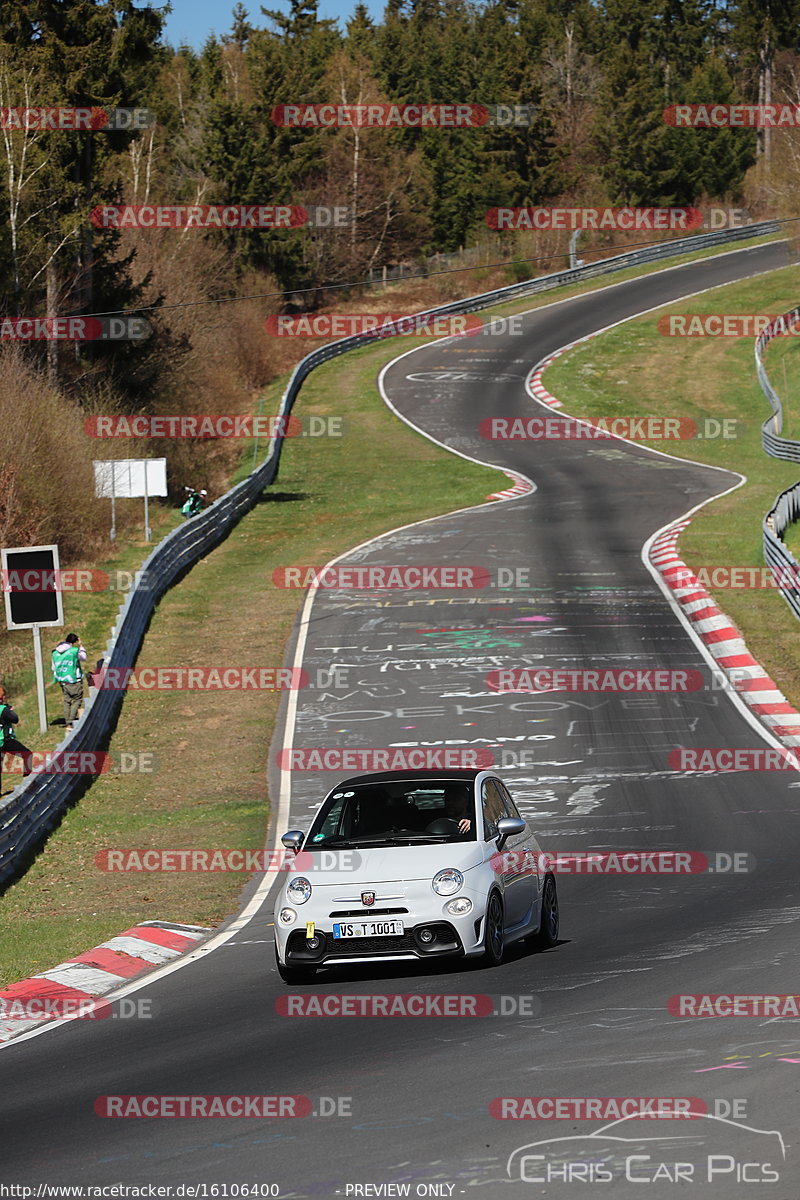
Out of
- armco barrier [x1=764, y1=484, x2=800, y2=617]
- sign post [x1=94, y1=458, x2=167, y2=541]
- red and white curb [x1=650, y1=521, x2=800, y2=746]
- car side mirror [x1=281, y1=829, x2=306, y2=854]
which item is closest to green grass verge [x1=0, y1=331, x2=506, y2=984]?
sign post [x1=94, y1=458, x2=167, y2=541]

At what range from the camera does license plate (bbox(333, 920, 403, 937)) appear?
11141mm

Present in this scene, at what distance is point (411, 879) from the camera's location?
37.0 ft

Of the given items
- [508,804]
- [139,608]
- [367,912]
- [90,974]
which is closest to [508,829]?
[508,804]

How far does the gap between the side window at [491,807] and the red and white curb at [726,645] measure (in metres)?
10.9

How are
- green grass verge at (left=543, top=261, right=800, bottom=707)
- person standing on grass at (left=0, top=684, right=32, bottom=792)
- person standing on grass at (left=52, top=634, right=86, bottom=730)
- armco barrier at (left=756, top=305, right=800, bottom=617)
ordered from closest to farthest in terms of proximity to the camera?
person standing on grass at (left=0, top=684, right=32, bottom=792) → person standing on grass at (left=52, top=634, right=86, bottom=730) → armco barrier at (left=756, top=305, right=800, bottom=617) → green grass verge at (left=543, top=261, right=800, bottom=707)

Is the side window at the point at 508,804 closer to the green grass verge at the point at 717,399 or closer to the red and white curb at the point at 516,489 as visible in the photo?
the green grass verge at the point at 717,399

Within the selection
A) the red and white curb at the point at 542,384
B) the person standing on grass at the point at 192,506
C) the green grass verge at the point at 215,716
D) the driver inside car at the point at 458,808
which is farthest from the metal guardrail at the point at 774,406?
the driver inside car at the point at 458,808

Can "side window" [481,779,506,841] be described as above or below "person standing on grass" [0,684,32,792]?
above

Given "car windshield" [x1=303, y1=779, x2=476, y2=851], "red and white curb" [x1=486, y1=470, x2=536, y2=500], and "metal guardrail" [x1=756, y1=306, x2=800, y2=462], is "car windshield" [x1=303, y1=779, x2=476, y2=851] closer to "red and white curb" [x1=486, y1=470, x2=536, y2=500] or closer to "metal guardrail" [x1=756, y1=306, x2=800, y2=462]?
"red and white curb" [x1=486, y1=470, x2=536, y2=500]

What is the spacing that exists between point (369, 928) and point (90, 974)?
3.24m

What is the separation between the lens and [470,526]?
41.9 metres

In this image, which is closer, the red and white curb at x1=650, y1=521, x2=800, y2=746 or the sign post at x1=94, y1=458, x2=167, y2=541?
the red and white curb at x1=650, y1=521, x2=800, y2=746

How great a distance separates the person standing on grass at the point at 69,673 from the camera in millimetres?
26344

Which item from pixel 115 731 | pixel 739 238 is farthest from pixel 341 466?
pixel 739 238
